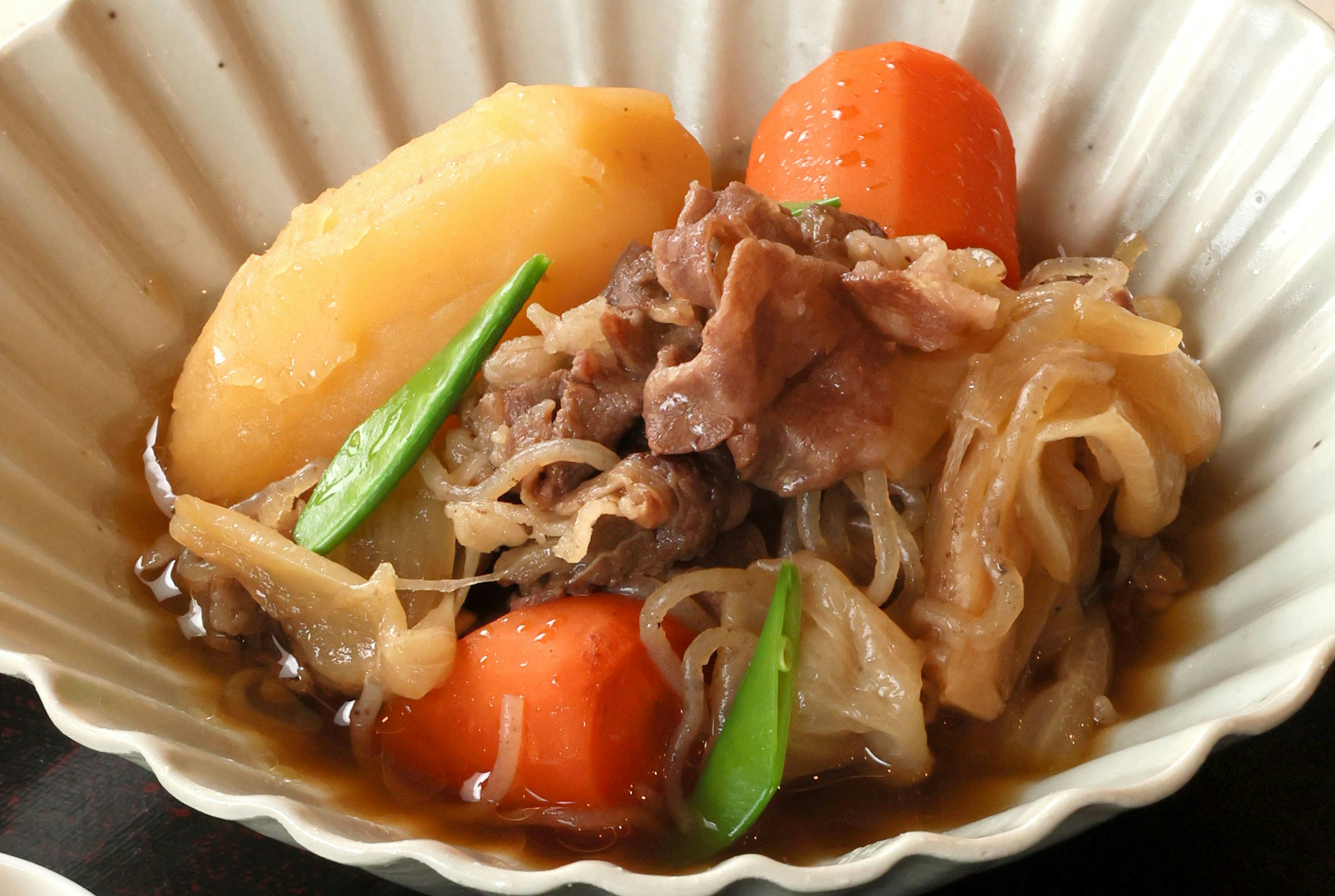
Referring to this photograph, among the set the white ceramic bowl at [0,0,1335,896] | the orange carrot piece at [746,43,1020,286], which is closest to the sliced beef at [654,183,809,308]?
the orange carrot piece at [746,43,1020,286]

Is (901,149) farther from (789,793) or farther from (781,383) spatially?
(789,793)

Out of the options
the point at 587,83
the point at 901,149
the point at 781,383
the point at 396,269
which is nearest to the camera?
the point at 781,383

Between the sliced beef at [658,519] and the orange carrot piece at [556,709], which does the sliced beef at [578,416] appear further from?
the orange carrot piece at [556,709]

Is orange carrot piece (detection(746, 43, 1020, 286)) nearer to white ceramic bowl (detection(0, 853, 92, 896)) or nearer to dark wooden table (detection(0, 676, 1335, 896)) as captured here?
dark wooden table (detection(0, 676, 1335, 896))

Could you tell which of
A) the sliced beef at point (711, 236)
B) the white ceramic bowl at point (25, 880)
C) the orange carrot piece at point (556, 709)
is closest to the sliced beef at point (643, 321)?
the sliced beef at point (711, 236)

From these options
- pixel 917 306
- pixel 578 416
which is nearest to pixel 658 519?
pixel 578 416
